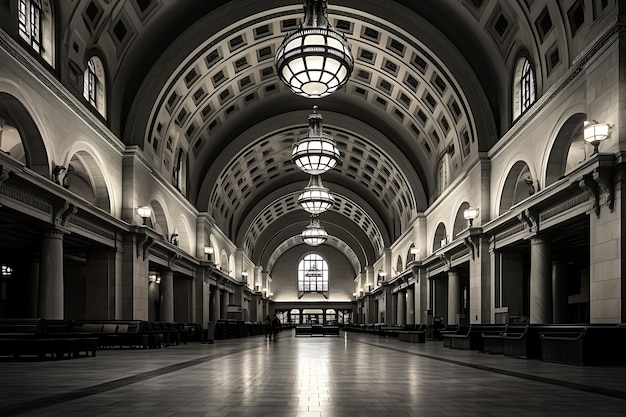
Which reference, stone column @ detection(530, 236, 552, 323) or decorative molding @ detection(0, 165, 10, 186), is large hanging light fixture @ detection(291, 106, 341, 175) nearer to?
stone column @ detection(530, 236, 552, 323)

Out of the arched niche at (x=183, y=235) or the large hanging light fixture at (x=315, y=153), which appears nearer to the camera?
the large hanging light fixture at (x=315, y=153)

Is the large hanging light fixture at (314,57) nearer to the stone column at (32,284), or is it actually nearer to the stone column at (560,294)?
the stone column at (560,294)

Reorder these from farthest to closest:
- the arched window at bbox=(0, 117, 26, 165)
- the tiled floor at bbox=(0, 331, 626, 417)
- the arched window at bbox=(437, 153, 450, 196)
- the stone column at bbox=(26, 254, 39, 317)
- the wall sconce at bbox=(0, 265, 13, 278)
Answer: the arched window at bbox=(437, 153, 450, 196) → the wall sconce at bbox=(0, 265, 13, 278) → the stone column at bbox=(26, 254, 39, 317) → the arched window at bbox=(0, 117, 26, 165) → the tiled floor at bbox=(0, 331, 626, 417)

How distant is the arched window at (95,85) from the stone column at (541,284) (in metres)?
13.7

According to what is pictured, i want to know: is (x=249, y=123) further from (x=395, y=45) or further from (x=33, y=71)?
(x=33, y=71)

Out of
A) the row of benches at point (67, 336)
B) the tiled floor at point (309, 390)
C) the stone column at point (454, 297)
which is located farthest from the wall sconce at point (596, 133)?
the stone column at point (454, 297)

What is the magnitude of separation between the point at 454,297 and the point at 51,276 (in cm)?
1610

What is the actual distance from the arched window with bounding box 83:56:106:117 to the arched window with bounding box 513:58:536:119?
42.8 feet

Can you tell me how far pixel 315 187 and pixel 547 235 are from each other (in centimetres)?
1590

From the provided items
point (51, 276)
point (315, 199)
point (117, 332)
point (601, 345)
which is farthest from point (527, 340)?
point (315, 199)

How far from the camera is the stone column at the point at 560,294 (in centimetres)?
1917

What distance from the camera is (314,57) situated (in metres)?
15.9

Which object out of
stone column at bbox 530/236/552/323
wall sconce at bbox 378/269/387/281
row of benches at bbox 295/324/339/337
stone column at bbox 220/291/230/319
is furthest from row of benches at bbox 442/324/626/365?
wall sconce at bbox 378/269/387/281

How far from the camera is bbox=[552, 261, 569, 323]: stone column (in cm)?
1917
